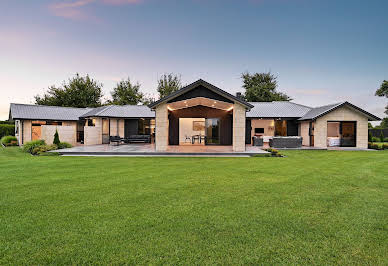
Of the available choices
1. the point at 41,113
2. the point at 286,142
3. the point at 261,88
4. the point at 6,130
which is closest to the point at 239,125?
the point at 286,142

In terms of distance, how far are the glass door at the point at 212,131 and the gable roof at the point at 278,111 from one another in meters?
3.94

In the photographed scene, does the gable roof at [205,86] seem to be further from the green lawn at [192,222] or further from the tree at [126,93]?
the tree at [126,93]

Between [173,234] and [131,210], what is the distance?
1176 millimetres

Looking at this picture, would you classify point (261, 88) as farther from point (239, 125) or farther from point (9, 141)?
point (9, 141)

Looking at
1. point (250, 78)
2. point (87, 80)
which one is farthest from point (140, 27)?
point (250, 78)

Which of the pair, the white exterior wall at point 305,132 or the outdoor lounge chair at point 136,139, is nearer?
the outdoor lounge chair at point 136,139

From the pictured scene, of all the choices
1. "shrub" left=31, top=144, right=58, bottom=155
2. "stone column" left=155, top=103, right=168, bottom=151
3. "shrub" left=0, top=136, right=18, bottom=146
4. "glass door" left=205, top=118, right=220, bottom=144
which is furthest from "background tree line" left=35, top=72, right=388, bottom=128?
"stone column" left=155, top=103, right=168, bottom=151

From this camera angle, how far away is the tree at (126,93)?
1517 inches

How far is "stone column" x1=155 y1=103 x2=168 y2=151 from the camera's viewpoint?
39.8 ft

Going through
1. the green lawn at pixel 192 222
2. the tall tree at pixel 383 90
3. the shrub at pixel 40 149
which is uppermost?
the tall tree at pixel 383 90

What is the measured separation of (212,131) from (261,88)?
A: 2560cm

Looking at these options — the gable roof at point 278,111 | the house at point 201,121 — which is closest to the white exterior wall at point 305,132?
the house at point 201,121

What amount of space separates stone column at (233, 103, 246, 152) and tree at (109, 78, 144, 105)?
101 ft

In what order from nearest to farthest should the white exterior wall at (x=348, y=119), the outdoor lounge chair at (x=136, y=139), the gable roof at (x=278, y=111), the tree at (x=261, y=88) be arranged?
the white exterior wall at (x=348, y=119) → the outdoor lounge chair at (x=136, y=139) → the gable roof at (x=278, y=111) → the tree at (x=261, y=88)
